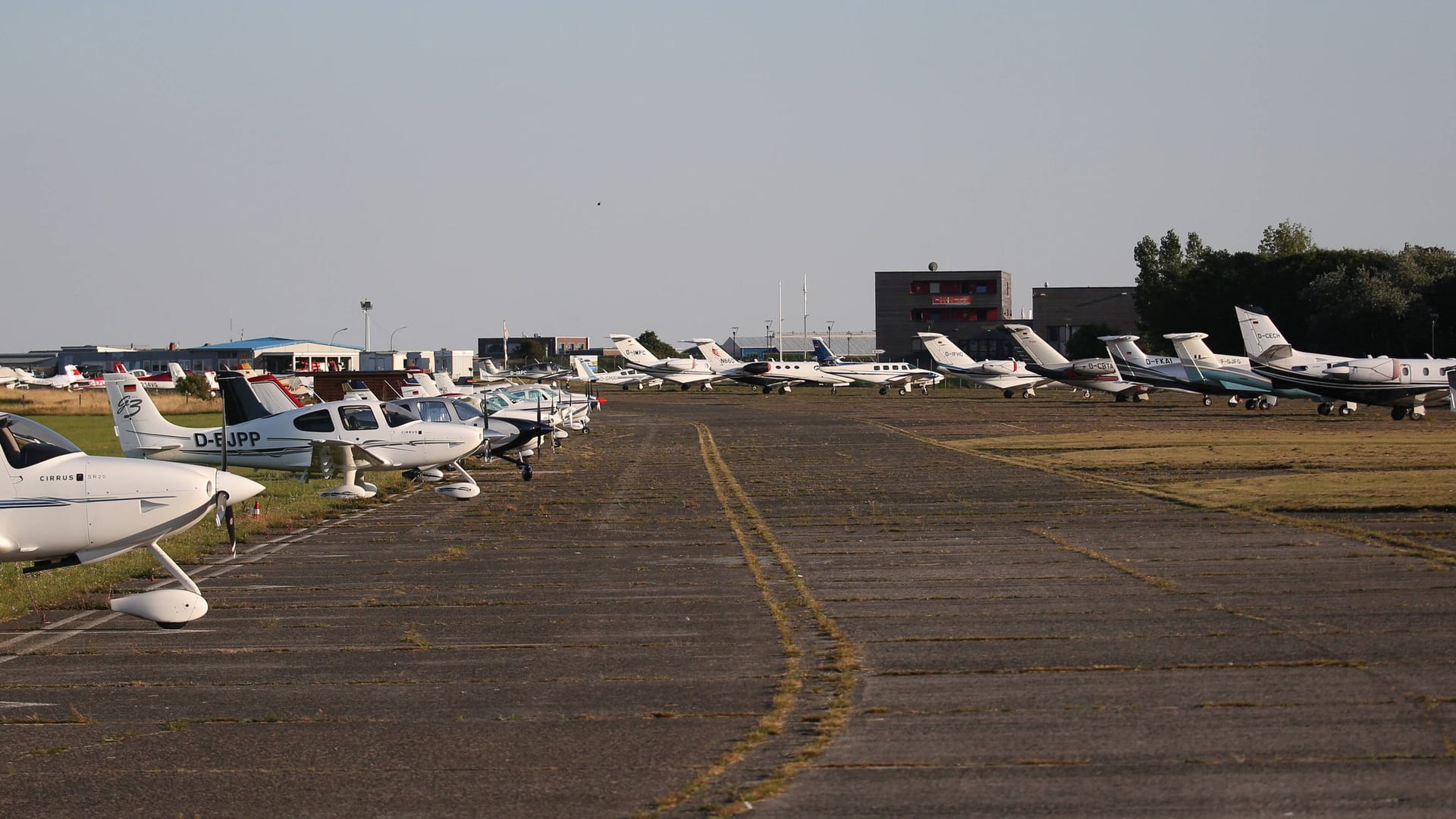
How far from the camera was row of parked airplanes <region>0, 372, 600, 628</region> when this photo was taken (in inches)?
433

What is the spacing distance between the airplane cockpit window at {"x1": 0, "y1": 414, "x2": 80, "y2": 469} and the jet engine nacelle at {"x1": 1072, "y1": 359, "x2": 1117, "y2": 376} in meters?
60.6

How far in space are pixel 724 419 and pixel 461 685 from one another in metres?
46.8

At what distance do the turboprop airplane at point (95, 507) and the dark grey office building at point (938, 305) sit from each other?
401 feet

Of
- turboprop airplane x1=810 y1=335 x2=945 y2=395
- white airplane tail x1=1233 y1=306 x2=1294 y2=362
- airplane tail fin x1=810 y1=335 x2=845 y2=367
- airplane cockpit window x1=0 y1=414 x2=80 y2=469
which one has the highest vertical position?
white airplane tail x1=1233 y1=306 x2=1294 y2=362

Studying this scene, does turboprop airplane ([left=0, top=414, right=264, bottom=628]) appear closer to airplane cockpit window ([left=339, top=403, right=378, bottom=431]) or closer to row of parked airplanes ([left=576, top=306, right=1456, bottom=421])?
airplane cockpit window ([left=339, top=403, right=378, bottom=431])

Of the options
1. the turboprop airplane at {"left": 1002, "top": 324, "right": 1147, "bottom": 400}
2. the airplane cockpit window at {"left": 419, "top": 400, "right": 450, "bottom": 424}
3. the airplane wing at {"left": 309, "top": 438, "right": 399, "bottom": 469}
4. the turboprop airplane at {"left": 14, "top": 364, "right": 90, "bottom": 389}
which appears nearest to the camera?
the airplane wing at {"left": 309, "top": 438, "right": 399, "bottom": 469}

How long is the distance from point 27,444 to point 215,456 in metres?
13.3

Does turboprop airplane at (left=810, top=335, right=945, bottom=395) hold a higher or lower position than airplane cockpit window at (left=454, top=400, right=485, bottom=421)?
lower

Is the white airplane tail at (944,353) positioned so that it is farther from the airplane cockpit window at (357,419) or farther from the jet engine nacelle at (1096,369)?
the airplane cockpit window at (357,419)

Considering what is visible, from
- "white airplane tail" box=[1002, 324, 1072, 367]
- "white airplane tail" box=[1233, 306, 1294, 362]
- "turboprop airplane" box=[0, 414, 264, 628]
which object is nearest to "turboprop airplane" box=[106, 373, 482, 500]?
"turboprop airplane" box=[0, 414, 264, 628]

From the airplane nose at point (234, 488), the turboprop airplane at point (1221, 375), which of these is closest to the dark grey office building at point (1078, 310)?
the turboprop airplane at point (1221, 375)

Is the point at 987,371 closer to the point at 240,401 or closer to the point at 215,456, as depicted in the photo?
the point at 240,401

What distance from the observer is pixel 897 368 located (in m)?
91.2

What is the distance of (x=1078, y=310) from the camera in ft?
426
